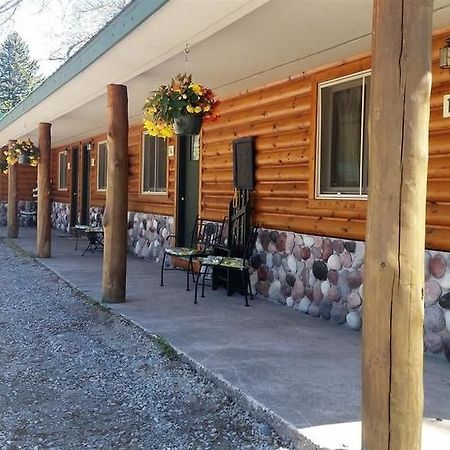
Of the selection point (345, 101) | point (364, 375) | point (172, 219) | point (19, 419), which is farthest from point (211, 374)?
point (172, 219)

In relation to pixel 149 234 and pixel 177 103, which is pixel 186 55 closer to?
pixel 177 103

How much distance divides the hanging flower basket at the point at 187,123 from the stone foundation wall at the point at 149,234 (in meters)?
3.95

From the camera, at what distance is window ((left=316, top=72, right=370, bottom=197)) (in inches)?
207

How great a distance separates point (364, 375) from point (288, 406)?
957mm

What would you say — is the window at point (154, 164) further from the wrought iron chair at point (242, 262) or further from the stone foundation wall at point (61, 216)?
the stone foundation wall at point (61, 216)

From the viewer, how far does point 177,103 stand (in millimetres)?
5094

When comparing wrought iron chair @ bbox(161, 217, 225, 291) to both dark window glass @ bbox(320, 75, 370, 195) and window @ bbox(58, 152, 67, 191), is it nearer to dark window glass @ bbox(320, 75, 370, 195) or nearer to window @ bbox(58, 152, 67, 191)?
dark window glass @ bbox(320, 75, 370, 195)

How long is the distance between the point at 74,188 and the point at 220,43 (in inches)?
449

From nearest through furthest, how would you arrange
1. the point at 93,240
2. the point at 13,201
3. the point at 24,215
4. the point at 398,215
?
the point at 398,215 < the point at 93,240 < the point at 13,201 < the point at 24,215

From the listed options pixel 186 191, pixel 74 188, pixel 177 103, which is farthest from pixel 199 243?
pixel 74 188

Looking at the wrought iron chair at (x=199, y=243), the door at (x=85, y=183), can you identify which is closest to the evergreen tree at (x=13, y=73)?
the door at (x=85, y=183)

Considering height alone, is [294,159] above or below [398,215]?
above

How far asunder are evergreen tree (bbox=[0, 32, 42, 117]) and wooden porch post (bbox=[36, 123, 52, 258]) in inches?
1551

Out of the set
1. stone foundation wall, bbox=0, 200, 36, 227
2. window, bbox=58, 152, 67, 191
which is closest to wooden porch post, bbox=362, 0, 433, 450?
window, bbox=58, 152, 67, 191
